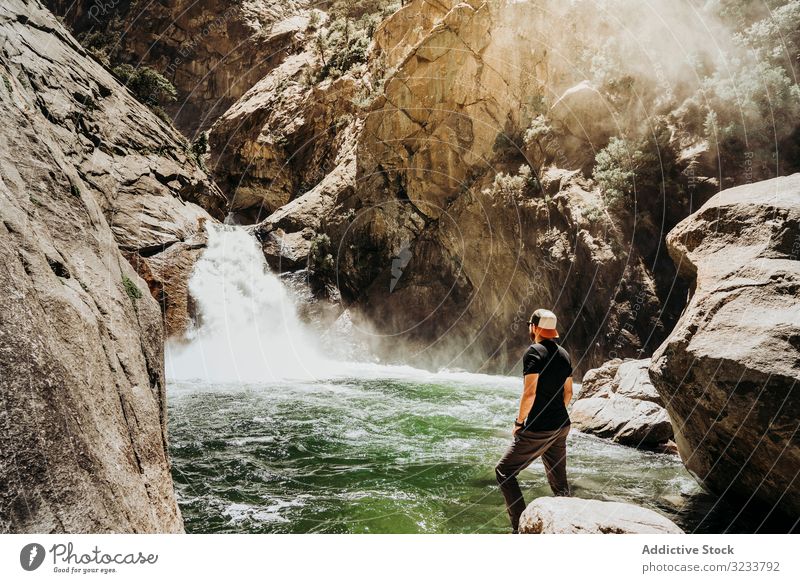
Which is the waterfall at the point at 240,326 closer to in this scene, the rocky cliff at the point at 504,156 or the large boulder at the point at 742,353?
the rocky cliff at the point at 504,156

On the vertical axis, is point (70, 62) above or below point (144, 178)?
above

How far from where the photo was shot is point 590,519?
395 centimetres

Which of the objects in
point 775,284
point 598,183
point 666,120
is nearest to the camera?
point 775,284

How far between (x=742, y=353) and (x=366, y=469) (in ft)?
17.4

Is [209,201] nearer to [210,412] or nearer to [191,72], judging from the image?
[210,412]

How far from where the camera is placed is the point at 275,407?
12328mm

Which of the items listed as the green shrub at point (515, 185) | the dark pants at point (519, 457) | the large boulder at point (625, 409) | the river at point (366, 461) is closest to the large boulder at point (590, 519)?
the dark pants at point (519, 457)

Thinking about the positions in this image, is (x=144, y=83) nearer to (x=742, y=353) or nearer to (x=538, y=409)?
(x=538, y=409)

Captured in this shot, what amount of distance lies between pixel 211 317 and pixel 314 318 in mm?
6911

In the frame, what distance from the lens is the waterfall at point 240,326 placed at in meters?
20.1

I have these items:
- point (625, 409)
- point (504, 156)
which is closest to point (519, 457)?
point (625, 409)

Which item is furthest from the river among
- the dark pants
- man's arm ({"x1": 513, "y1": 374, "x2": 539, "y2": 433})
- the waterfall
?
the waterfall

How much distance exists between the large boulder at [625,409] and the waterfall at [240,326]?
11.8 metres

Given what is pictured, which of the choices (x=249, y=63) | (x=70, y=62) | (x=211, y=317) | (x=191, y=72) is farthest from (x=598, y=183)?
(x=191, y=72)
